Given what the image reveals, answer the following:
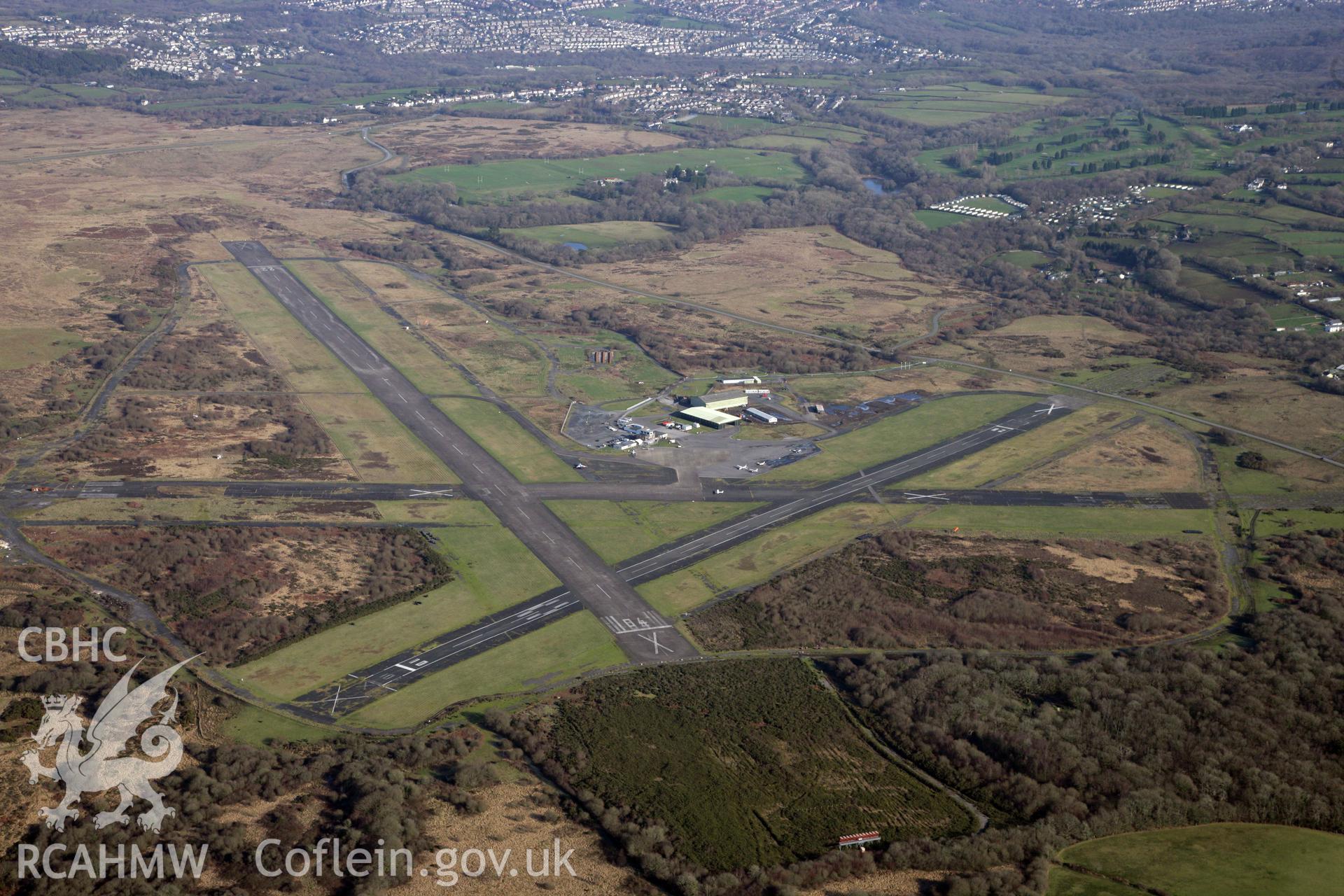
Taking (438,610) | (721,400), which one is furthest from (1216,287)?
(438,610)

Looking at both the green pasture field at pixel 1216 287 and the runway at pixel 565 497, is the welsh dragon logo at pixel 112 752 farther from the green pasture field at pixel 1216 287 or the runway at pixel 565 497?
the green pasture field at pixel 1216 287

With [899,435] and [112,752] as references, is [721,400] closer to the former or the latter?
[899,435]

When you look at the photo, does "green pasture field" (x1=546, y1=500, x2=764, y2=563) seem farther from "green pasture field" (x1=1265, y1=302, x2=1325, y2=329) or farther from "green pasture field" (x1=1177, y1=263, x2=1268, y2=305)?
"green pasture field" (x1=1177, y1=263, x2=1268, y2=305)

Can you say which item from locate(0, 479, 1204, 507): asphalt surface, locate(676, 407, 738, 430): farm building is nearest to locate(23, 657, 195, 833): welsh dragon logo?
locate(0, 479, 1204, 507): asphalt surface

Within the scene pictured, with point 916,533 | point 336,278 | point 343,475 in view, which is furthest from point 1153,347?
point 336,278

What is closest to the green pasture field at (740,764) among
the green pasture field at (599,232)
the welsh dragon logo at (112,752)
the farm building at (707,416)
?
the welsh dragon logo at (112,752)

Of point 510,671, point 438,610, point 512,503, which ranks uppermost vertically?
point 512,503
